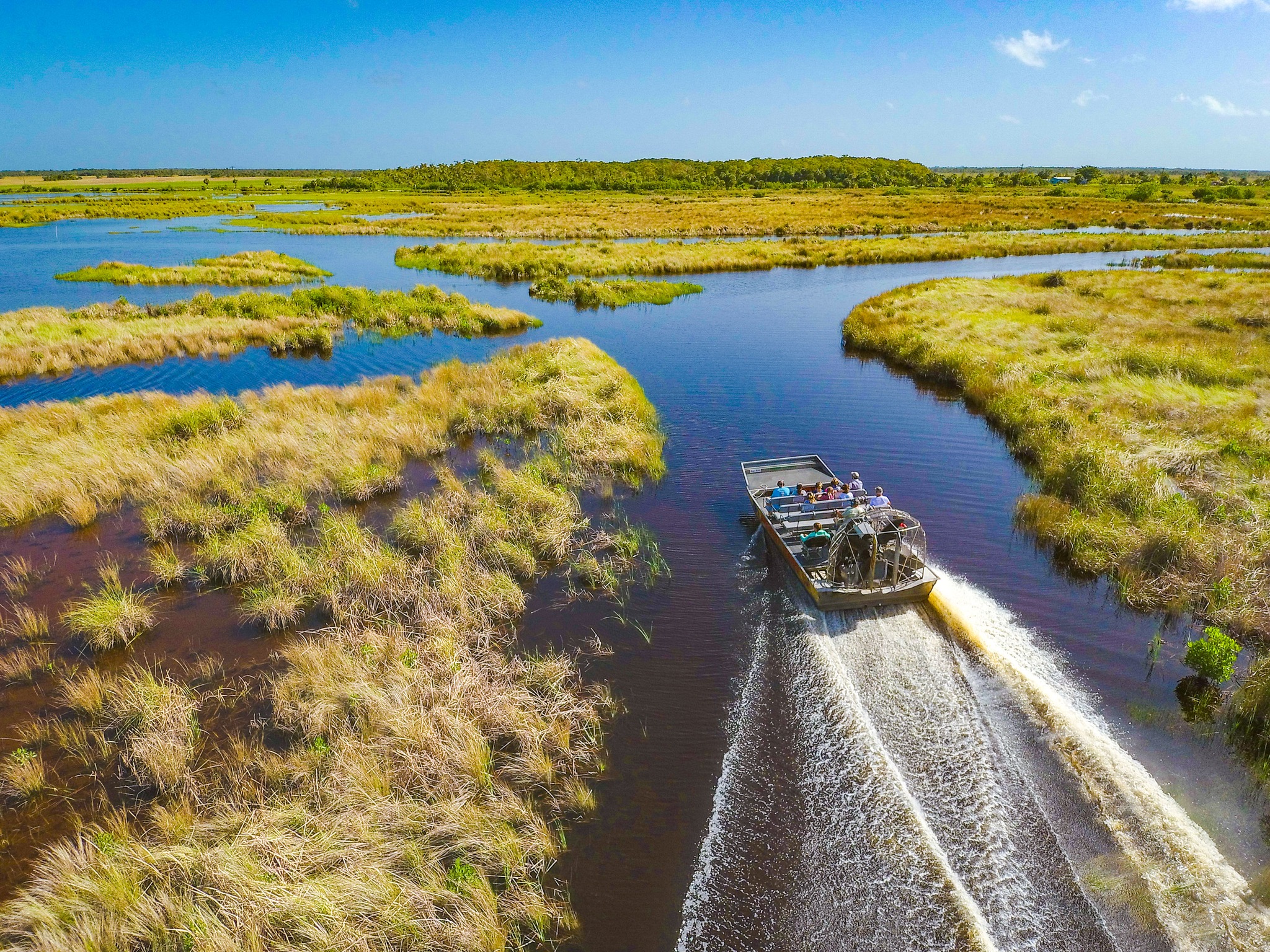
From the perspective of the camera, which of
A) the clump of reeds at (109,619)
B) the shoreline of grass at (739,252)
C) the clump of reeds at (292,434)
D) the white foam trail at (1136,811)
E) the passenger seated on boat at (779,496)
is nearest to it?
the white foam trail at (1136,811)

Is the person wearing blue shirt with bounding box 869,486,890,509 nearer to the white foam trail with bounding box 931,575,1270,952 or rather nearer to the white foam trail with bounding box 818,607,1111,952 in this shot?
the white foam trail with bounding box 818,607,1111,952

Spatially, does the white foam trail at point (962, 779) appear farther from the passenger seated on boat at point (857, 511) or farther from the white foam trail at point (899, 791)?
the passenger seated on boat at point (857, 511)

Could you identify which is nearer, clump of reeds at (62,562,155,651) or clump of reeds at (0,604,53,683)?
clump of reeds at (0,604,53,683)

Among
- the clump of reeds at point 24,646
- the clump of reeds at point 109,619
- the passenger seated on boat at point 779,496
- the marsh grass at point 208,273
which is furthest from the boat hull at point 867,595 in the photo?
the marsh grass at point 208,273

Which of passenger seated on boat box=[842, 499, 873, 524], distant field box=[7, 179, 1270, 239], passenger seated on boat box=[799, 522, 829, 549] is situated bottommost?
passenger seated on boat box=[799, 522, 829, 549]

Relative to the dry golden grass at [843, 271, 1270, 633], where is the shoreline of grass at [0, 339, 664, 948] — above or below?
below

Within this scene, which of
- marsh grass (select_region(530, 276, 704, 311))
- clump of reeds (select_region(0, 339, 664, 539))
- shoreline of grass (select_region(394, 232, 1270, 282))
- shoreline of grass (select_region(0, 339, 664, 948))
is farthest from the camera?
shoreline of grass (select_region(394, 232, 1270, 282))

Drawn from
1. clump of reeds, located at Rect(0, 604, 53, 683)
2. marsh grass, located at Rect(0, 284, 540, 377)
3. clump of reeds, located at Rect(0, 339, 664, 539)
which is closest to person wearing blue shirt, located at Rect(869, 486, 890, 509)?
clump of reeds, located at Rect(0, 339, 664, 539)
